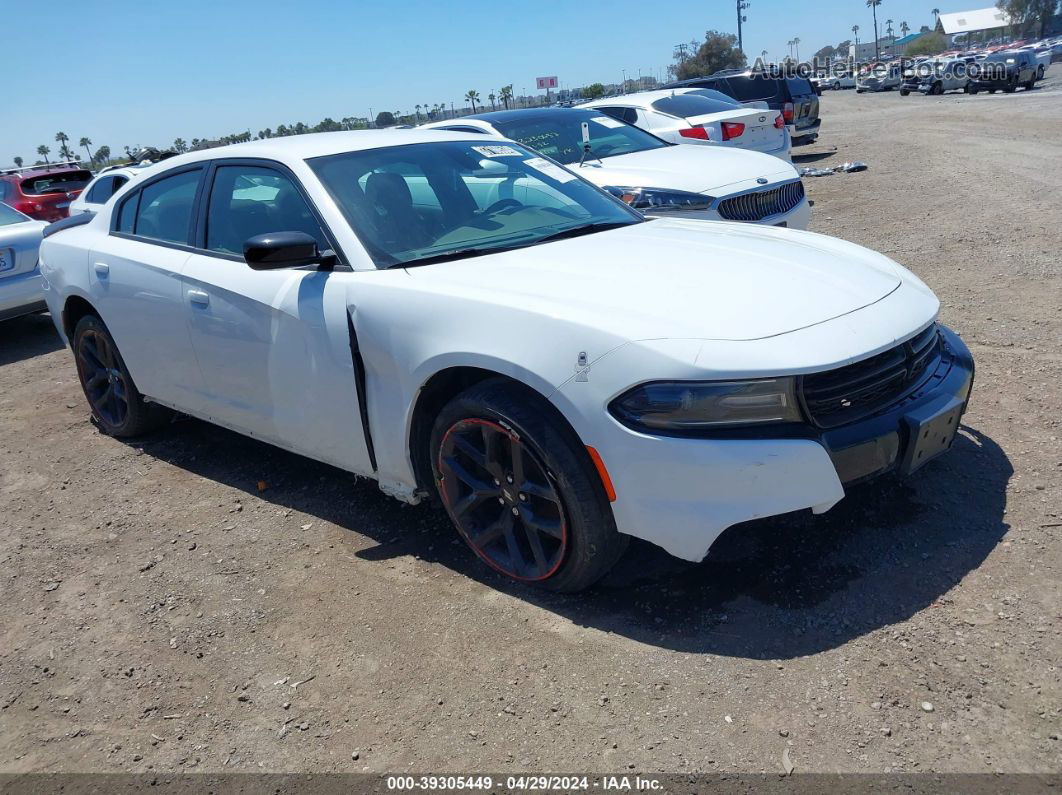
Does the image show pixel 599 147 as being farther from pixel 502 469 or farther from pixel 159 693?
pixel 159 693

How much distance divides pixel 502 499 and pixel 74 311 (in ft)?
11.5

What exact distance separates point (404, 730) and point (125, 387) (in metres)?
3.33

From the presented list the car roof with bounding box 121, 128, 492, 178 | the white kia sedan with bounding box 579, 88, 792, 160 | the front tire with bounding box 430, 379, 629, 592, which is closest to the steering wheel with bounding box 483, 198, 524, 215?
the car roof with bounding box 121, 128, 492, 178

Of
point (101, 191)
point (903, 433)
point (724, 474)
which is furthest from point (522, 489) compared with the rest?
point (101, 191)

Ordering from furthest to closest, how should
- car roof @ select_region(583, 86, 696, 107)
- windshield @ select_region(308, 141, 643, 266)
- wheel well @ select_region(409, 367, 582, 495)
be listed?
car roof @ select_region(583, 86, 696, 107)
windshield @ select_region(308, 141, 643, 266)
wheel well @ select_region(409, 367, 582, 495)

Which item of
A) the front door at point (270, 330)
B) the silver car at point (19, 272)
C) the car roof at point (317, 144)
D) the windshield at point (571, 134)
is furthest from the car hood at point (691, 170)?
the silver car at point (19, 272)

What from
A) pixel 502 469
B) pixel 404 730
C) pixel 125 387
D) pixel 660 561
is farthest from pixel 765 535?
pixel 125 387

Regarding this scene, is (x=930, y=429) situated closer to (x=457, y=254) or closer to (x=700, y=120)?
(x=457, y=254)

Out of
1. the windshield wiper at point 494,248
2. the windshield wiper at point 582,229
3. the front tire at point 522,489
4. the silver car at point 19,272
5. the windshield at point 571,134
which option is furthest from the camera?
the silver car at point 19,272

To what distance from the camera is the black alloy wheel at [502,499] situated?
3.10 metres

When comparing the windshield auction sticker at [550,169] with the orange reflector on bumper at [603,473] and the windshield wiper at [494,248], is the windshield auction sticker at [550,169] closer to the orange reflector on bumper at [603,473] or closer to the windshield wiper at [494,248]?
the windshield wiper at [494,248]

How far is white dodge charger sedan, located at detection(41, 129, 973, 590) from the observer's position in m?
2.76

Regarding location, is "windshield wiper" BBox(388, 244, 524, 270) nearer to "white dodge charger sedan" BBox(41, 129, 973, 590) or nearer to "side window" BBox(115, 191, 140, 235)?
"white dodge charger sedan" BBox(41, 129, 973, 590)

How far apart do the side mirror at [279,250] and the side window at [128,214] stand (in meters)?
1.82
